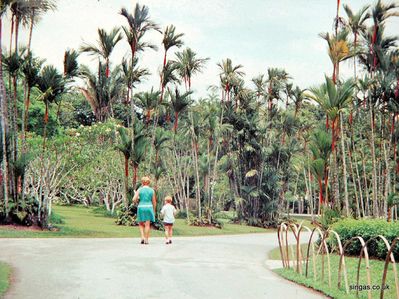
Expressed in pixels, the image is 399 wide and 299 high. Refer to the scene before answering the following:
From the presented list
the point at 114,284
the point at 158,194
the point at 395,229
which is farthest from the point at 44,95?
the point at 395,229

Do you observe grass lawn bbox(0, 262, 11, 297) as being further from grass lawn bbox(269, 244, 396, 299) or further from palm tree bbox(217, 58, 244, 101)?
palm tree bbox(217, 58, 244, 101)

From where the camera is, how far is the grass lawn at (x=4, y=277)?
6.71 metres

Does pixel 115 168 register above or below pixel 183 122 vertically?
below

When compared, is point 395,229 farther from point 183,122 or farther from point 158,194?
point 183,122

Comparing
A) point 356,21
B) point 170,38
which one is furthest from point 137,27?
point 356,21

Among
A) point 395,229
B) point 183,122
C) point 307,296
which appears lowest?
point 307,296

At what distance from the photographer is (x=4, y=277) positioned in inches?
294

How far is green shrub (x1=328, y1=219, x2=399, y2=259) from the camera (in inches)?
471

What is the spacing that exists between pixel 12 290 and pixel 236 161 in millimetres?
29510

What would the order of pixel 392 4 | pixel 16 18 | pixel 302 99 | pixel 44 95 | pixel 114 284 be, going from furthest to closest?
1. pixel 302 99
2. pixel 392 4
3. pixel 16 18
4. pixel 44 95
5. pixel 114 284

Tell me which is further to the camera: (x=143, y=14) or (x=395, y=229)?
(x=143, y=14)

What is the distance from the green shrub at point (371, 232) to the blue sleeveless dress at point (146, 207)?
530 centimetres

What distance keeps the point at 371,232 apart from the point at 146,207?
→ 5.80m

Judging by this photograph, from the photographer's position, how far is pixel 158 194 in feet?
73.1
